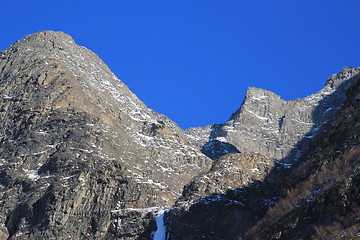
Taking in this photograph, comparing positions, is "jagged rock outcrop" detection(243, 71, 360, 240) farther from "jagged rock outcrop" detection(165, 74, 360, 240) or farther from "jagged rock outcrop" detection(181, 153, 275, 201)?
"jagged rock outcrop" detection(181, 153, 275, 201)

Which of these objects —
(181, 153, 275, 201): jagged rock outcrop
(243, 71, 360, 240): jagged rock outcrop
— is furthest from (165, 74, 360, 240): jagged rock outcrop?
(181, 153, 275, 201): jagged rock outcrop

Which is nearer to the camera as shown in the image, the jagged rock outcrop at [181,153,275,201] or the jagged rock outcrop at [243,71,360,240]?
the jagged rock outcrop at [243,71,360,240]

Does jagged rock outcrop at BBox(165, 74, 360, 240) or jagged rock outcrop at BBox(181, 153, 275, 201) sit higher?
jagged rock outcrop at BBox(181, 153, 275, 201)

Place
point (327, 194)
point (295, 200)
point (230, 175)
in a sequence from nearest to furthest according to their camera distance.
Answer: point (327, 194), point (295, 200), point (230, 175)

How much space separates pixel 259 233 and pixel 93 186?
235 ft

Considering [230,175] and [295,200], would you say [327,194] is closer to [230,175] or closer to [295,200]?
[295,200]

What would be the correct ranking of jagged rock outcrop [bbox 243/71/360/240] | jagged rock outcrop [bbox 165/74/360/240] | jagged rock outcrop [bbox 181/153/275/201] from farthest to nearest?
jagged rock outcrop [bbox 181/153/275/201], jagged rock outcrop [bbox 165/74/360/240], jagged rock outcrop [bbox 243/71/360/240]

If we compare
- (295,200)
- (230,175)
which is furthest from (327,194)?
(230,175)

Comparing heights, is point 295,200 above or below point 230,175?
below

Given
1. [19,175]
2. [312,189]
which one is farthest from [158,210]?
[312,189]

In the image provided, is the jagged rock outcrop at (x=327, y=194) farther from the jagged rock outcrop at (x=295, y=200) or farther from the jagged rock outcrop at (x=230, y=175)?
the jagged rock outcrop at (x=230, y=175)

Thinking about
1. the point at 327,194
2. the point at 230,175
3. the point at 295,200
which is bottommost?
the point at 327,194

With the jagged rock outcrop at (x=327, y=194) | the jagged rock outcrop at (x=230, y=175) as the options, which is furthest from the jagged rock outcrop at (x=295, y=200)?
the jagged rock outcrop at (x=230, y=175)

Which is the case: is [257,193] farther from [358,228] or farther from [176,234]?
[358,228]
